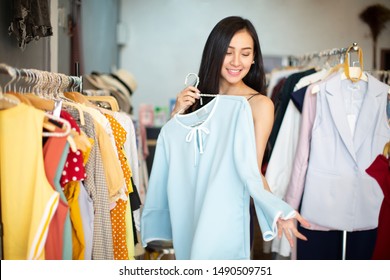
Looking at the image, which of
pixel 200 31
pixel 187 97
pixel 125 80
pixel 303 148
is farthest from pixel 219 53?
pixel 125 80

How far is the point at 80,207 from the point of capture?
1.30 m

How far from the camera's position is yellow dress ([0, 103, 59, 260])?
110 centimetres

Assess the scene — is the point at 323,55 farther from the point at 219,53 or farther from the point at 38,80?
the point at 38,80

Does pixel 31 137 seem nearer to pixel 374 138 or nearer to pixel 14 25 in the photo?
pixel 14 25

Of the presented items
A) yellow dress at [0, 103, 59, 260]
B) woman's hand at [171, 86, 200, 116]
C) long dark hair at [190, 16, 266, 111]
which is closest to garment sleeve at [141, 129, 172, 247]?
woman's hand at [171, 86, 200, 116]

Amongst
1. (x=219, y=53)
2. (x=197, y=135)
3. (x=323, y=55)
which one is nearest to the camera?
(x=197, y=135)

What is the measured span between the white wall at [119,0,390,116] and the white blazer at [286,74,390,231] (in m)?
0.21

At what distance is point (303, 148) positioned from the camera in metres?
2.04

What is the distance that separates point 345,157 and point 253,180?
0.78 m

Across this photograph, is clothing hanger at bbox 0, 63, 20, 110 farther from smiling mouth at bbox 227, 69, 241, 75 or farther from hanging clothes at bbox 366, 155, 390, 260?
hanging clothes at bbox 366, 155, 390, 260

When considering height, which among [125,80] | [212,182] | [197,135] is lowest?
[212,182]

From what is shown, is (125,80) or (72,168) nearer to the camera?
(72,168)

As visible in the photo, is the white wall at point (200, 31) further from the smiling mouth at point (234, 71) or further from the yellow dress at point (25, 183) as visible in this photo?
the yellow dress at point (25, 183)
